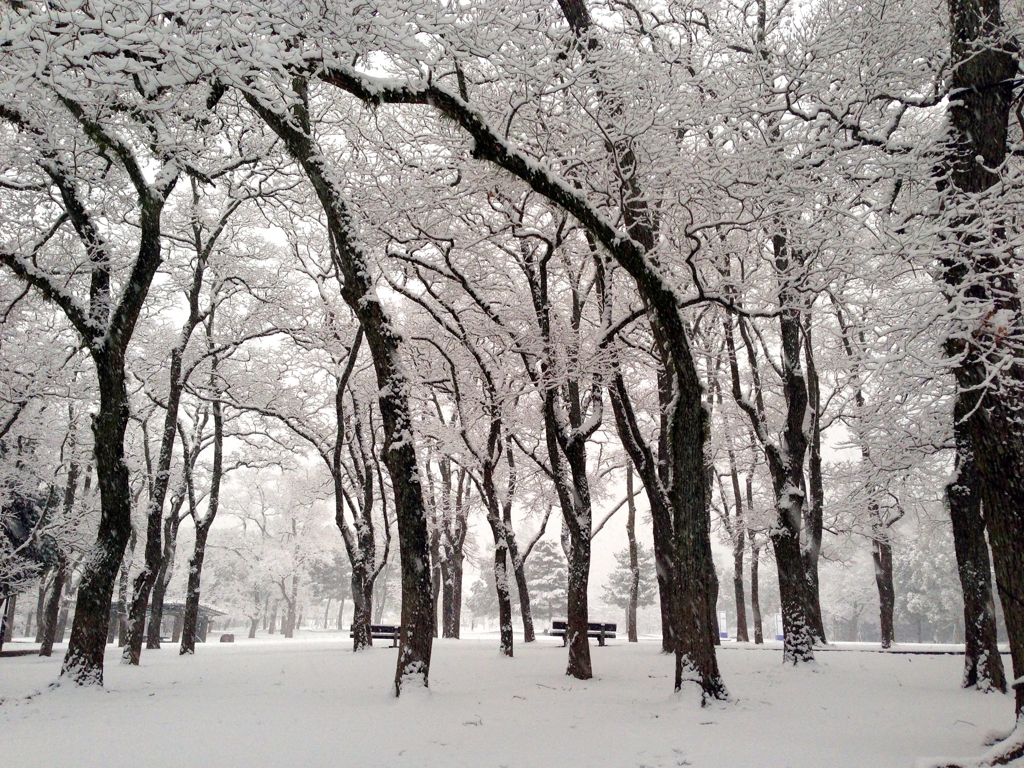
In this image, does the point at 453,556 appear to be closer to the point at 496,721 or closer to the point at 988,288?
the point at 496,721

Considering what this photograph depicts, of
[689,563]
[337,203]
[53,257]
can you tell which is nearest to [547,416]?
[689,563]

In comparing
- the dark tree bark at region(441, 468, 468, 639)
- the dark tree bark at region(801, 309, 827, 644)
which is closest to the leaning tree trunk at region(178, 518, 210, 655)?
the dark tree bark at region(441, 468, 468, 639)

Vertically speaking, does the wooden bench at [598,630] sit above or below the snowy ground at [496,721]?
below

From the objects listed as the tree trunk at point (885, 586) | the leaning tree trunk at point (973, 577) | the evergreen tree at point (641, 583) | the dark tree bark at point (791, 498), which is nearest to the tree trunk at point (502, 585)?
the dark tree bark at point (791, 498)

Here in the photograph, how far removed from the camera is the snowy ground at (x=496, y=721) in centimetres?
489

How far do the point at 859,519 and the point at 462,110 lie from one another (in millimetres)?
16462

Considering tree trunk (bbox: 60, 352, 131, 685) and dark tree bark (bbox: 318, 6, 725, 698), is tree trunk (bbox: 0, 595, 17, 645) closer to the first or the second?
tree trunk (bbox: 60, 352, 131, 685)

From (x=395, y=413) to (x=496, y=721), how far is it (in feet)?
12.3

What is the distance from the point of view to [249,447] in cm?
2339

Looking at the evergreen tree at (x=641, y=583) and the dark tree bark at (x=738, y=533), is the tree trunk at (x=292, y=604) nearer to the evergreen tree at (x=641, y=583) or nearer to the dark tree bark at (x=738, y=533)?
the evergreen tree at (x=641, y=583)

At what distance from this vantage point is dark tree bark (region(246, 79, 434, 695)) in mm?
7359

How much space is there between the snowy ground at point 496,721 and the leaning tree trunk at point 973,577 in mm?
462

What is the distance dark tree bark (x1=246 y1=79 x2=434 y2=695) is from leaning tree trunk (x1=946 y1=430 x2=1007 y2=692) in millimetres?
7383

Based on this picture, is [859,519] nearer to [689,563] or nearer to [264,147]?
[689,563]
